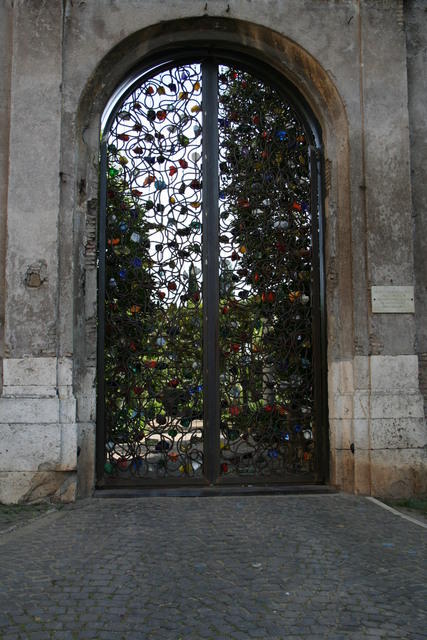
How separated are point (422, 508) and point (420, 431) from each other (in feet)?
2.35

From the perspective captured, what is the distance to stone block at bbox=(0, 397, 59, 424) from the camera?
18.6ft

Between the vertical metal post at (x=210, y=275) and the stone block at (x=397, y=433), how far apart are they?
5.00ft

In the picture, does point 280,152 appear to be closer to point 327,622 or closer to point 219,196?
point 219,196

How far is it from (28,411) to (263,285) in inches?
103

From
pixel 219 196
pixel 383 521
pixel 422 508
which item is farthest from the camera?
pixel 219 196

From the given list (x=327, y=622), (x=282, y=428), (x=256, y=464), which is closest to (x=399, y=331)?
(x=282, y=428)

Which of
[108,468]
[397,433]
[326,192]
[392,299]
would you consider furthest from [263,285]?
[108,468]

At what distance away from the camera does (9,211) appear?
5977 millimetres

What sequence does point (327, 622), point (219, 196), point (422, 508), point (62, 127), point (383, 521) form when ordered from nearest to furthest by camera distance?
point (327, 622), point (383, 521), point (422, 508), point (62, 127), point (219, 196)

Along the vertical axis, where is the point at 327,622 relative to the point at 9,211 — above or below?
below

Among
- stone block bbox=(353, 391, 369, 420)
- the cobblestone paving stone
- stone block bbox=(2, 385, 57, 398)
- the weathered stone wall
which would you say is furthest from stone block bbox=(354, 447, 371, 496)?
stone block bbox=(2, 385, 57, 398)

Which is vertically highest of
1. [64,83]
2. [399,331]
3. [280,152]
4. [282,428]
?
[64,83]

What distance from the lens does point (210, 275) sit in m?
6.44

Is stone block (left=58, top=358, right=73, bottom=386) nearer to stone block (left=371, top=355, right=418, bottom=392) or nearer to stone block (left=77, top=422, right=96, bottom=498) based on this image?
stone block (left=77, top=422, right=96, bottom=498)
